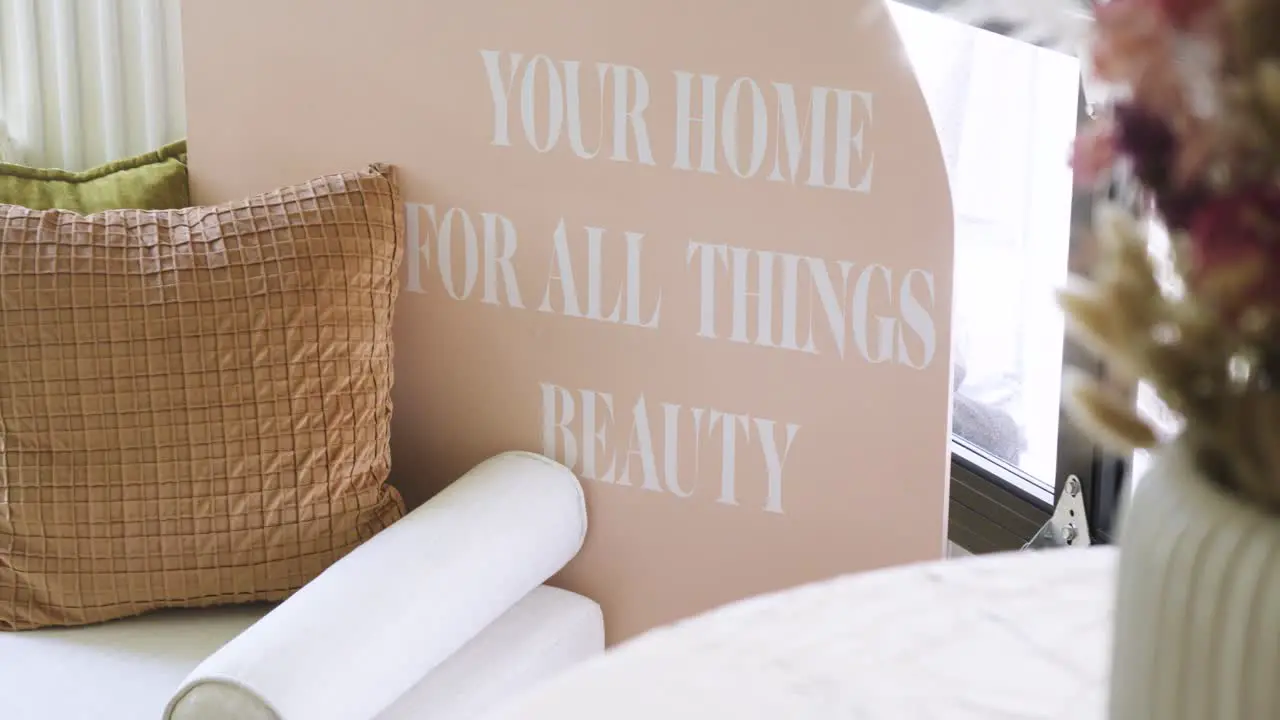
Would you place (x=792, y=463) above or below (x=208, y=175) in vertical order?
below

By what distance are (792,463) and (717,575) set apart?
0.61ft

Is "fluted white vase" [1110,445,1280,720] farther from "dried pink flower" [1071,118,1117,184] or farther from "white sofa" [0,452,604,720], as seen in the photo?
"white sofa" [0,452,604,720]

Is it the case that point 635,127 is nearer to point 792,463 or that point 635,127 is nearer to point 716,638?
point 792,463

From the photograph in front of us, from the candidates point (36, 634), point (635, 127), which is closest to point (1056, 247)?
point (635, 127)

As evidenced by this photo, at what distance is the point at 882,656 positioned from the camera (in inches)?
33.9

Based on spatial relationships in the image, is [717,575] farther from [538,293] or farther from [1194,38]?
[1194,38]

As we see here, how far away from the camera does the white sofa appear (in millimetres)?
1331

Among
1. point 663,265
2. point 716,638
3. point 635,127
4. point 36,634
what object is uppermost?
point 635,127

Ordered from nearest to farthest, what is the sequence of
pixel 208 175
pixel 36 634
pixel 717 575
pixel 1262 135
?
pixel 1262 135, pixel 36 634, pixel 717 575, pixel 208 175

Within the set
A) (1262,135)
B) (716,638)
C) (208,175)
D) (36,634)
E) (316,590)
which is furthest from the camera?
(208,175)

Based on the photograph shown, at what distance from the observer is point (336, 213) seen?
1674 mm

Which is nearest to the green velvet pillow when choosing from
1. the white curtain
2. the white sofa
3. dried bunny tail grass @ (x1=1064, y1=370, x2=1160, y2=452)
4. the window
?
the white curtain

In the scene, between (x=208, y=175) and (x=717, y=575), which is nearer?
(x=717, y=575)

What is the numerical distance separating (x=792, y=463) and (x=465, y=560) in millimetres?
394
